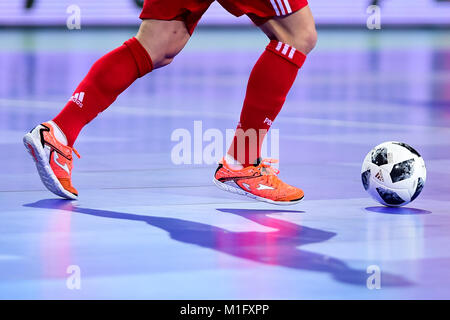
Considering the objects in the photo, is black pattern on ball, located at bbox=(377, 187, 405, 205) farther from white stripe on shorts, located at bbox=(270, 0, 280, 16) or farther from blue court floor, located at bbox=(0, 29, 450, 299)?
A: white stripe on shorts, located at bbox=(270, 0, 280, 16)

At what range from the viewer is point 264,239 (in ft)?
12.5

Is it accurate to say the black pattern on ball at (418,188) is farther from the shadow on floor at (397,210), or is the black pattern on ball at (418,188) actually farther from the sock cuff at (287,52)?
the sock cuff at (287,52)

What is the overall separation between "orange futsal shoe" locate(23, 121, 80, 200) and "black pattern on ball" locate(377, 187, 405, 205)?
131cm

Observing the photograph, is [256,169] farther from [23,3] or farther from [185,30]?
[23,3]

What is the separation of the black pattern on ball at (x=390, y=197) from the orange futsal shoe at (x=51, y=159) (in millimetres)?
1310

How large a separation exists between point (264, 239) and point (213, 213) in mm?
585

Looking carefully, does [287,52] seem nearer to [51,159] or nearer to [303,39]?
[303,39]

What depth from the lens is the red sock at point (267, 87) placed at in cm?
459

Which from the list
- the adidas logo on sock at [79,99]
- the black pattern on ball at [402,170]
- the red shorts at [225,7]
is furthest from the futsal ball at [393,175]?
the adidas logo on sock at [79,99]

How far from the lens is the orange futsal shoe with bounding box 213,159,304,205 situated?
4559 mm

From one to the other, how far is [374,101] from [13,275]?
6.31 m
